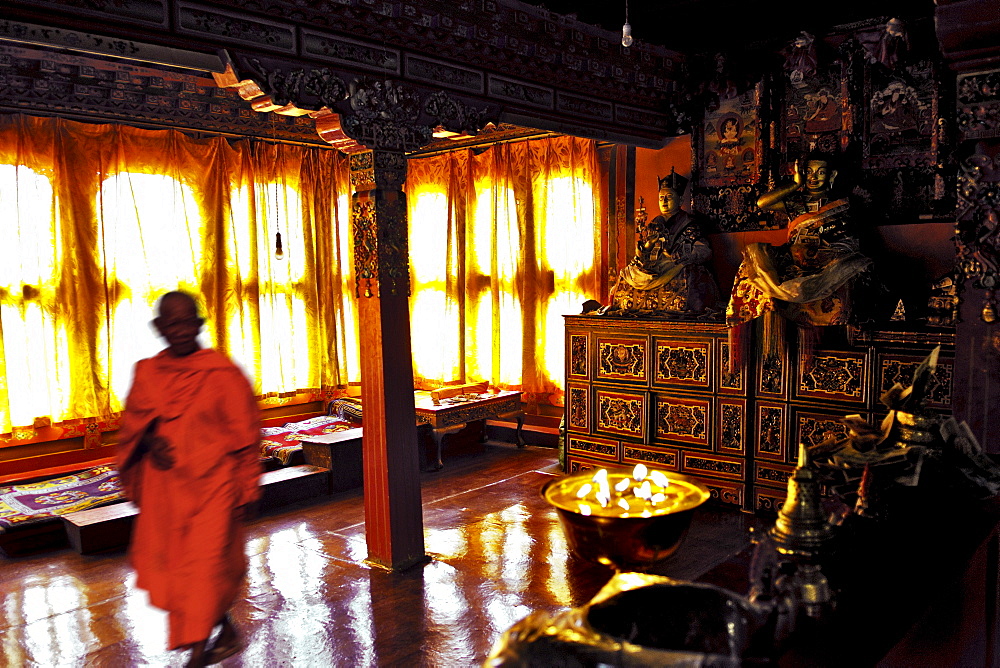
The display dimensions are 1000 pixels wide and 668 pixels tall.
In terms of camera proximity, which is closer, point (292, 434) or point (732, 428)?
point (732, 428)

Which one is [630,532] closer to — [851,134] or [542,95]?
[542,95]

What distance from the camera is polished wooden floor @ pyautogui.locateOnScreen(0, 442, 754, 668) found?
3930 millimetres

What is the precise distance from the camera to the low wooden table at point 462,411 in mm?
7699

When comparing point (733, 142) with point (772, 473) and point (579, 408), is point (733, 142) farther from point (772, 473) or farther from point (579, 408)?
point (772, 473)

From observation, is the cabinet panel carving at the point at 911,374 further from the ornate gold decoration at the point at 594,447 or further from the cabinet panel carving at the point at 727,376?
the ornate gold decoration at the point at 594,447

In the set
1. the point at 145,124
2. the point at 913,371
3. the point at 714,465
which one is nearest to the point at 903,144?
the point at 913,371

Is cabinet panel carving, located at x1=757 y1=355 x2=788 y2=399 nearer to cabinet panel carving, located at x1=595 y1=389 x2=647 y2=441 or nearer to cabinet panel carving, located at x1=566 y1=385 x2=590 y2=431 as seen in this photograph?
cabinet panel carving, located at x1=595 y1=389 x2=647 y2=441

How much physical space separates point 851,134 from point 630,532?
458cm

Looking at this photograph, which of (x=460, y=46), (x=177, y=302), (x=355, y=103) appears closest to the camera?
(x=177, y=302)

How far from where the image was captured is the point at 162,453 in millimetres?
3209

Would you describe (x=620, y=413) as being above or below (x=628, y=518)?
below

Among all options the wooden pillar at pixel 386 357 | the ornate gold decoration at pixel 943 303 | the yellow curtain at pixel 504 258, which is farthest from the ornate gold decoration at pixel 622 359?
the wooden pillar at pixel 386 357

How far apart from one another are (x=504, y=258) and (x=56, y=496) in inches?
199

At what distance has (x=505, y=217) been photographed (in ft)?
28.6
